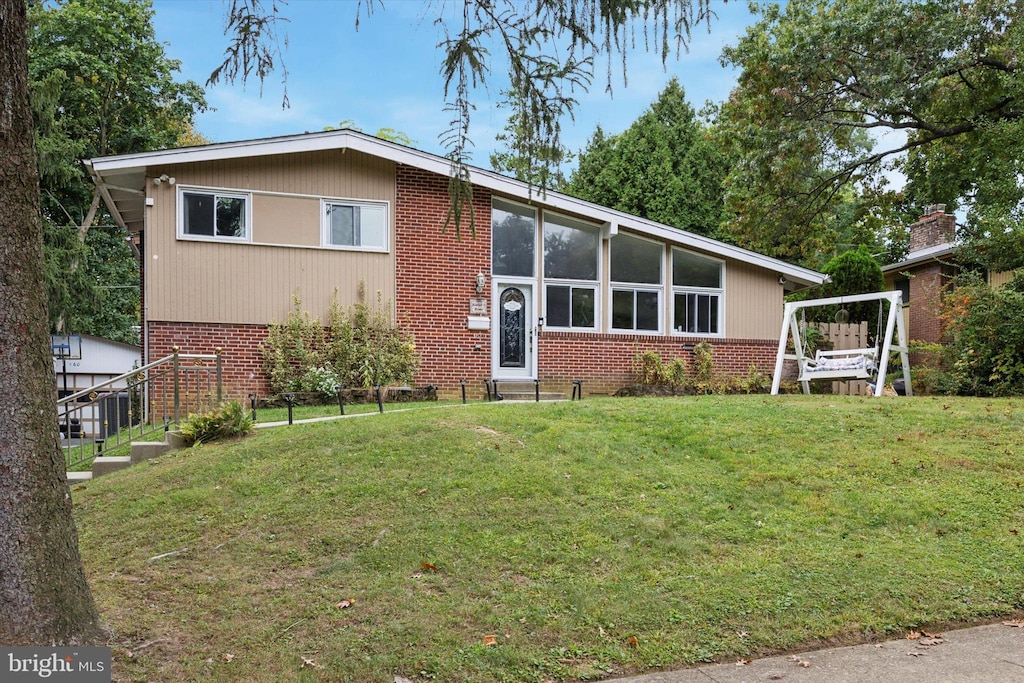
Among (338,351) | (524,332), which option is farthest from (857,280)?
(338,351)

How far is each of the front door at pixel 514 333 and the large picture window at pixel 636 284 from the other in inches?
72.6

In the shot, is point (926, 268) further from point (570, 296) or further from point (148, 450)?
point (148, 450)

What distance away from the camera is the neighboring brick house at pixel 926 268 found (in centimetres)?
1938

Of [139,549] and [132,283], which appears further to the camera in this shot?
[132,283]

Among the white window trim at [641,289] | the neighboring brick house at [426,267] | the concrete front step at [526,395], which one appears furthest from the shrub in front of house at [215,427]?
the white window trim at [641,289]

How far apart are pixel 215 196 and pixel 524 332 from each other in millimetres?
6311

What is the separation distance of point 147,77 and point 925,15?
79.8ft

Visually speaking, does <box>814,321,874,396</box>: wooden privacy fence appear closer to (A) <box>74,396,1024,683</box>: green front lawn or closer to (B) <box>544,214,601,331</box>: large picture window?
(B) <box>544,214,601,331</box>: large picture window

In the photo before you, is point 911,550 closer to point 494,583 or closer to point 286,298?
point 494,583

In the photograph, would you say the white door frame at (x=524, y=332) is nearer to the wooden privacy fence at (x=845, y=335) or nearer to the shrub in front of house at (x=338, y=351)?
the shrub in front of house at (x=338, y=351)

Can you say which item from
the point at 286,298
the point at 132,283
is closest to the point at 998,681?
the point at 286,298

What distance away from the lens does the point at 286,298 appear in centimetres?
1384

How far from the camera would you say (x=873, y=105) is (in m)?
16.1

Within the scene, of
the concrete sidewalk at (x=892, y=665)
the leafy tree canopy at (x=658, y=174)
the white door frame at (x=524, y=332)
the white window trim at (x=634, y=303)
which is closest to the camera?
the concrete sidewalk at (x=892, y=665)
